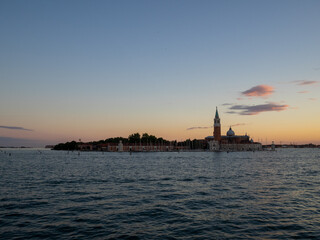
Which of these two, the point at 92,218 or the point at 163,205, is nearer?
the point at 92,218

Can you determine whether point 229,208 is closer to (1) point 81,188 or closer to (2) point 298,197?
(2) point 298,197

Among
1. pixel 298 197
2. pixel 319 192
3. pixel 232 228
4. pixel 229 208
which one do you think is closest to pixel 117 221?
pixel 232 228

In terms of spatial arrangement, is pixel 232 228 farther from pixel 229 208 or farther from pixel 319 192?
pixel 319 192

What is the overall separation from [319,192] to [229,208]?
1359cm

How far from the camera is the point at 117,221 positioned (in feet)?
59.5

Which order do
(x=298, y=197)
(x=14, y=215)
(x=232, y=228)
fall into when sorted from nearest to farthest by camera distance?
(x=232, y=228), (x=14, y=215), (x=298, y=197)

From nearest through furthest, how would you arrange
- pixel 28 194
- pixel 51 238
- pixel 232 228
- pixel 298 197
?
pixel 51 238 < pixel 232 228 < pixel 298 197 < pixel 28 194

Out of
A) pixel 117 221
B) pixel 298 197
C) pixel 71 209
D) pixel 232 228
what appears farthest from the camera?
pixel 298 197

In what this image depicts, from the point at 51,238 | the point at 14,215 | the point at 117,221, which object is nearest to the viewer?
the point at 51,238

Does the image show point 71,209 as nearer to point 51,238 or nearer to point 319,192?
point 51,238

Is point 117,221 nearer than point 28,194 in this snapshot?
Yes

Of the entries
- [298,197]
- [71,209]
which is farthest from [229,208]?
[71,209]

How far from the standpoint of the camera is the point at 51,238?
15.0m

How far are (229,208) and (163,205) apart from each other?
527 cm
